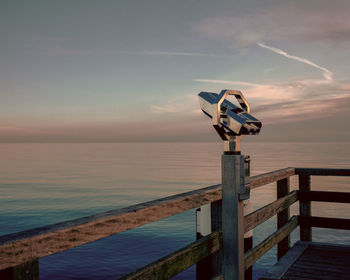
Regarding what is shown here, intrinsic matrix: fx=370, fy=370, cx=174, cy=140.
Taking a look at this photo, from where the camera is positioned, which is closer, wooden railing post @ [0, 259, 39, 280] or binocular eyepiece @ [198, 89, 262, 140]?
wooden railing post @ [0, 259, 39, 280]

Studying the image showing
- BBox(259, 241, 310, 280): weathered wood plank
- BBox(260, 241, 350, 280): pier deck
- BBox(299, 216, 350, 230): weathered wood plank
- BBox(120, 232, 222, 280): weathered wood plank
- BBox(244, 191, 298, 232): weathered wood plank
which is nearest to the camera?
BBox(120, 232, 222, 280): weathered wood plank

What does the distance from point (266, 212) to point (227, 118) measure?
156cm

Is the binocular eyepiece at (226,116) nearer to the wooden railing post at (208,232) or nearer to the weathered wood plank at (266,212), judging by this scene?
the wooden railing post at (208,232)

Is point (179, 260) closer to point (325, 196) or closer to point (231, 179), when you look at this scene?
point (231, 179)

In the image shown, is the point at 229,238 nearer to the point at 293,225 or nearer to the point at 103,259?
the point at 293,225

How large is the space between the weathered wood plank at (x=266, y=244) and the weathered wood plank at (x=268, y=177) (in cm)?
62

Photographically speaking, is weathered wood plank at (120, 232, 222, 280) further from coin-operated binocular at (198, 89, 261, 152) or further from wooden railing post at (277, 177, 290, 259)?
wooden railing post at (277, 177, 290, 259)

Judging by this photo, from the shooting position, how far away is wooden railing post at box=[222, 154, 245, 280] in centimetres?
305

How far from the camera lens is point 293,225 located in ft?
17.3

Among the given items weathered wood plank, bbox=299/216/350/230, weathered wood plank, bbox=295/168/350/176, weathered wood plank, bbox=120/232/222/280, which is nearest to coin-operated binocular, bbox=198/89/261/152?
weathered wood plank, bbox=120/232/222/280

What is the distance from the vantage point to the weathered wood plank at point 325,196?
207 inches

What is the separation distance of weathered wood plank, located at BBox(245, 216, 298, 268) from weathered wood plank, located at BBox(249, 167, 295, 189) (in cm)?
62

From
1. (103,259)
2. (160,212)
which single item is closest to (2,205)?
(103,259)

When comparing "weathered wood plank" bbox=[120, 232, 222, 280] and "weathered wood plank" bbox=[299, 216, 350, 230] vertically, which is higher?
"weathered wood plank" bbox=[120, 232, 222, 280]
